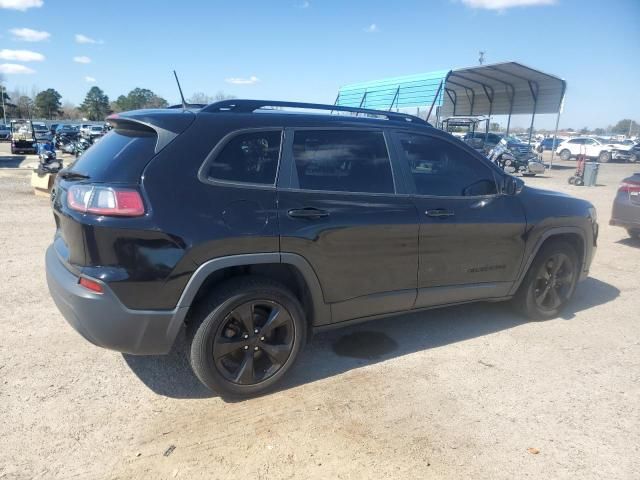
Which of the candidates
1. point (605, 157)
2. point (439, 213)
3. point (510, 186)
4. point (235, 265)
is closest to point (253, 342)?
point (235, 265)

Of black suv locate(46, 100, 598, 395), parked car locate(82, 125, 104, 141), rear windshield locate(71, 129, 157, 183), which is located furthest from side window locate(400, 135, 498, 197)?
parked car locate(82, 125, 104, 141)

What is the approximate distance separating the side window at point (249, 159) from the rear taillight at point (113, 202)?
444 millimetres

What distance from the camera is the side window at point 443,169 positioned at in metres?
3.57

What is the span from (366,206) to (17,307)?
3.42m

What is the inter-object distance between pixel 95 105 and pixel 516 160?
9162 cm

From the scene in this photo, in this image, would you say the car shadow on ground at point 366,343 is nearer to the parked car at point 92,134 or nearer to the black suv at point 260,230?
the black suv at point 260,230

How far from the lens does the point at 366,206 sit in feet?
10.6

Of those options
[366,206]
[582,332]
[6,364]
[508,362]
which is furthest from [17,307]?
[582,332]

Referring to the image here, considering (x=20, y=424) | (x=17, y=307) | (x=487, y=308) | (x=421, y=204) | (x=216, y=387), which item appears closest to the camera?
(x=20, y=424)

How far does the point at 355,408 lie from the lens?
2.96 m

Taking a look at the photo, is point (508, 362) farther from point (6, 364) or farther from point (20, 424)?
point (6, 364)

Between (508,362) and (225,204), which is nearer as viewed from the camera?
(225,204)

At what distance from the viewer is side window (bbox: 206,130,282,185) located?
9.14ft

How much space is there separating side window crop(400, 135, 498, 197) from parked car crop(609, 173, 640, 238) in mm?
4871
